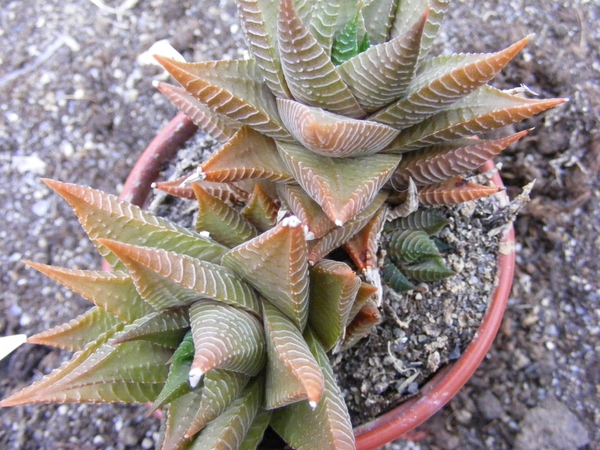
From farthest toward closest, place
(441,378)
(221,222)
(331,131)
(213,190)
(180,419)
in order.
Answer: (441,378), (213,190), (221,222), (180,419), (331,131)

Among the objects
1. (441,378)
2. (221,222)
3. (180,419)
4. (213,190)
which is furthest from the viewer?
(441,378)

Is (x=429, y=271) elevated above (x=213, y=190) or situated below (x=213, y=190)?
below

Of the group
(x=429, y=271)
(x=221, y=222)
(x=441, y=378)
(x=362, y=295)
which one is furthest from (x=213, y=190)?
A: (x=441, y=378)

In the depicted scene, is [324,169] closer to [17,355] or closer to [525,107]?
[525,107]

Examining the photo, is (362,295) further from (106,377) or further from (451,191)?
(106,377)

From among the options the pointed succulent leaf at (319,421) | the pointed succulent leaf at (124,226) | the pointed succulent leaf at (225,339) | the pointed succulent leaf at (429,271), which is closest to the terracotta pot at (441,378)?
the pointed succulent leaf at (429,271)
